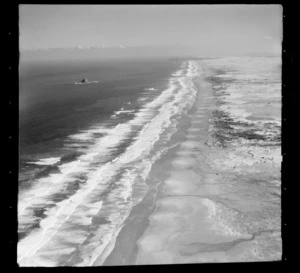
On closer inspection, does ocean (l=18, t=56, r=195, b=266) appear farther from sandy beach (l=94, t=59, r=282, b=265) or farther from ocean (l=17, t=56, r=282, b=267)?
sandy beach (l=94, t=59, r=282, b=265)

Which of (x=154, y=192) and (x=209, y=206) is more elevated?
(x=154, y=192)

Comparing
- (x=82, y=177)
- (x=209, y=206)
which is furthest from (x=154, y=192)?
(x=82, y=177)

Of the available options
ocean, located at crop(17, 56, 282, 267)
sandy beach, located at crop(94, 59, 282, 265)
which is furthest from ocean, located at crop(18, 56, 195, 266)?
sandy beach, located at crop(94, 59, 282, 265)

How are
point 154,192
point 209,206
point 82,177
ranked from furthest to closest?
1. point 82,177
2. point 154,192
3. point 209,206

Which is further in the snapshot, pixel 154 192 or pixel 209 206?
pixel 154 192

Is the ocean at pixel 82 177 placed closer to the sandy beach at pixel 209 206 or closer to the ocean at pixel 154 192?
the ocean at pixel 154 192

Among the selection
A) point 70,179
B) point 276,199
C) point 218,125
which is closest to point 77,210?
point 70,179

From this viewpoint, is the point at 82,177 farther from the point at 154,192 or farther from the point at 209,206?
the point at 209,206
